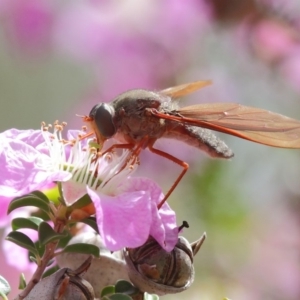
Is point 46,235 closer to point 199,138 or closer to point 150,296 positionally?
point 150,296

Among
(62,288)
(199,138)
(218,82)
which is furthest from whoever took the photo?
(218,82)

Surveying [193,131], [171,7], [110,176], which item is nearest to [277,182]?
[171,7]

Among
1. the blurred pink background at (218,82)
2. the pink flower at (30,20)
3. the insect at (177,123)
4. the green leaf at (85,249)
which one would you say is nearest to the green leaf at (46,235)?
the green leaf at (85,249)

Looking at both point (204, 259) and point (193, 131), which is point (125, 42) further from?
point (193, 131)

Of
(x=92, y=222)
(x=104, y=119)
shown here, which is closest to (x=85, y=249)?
(x=92, y=222)

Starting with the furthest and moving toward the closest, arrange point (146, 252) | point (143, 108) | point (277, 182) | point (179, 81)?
point (277, 182) → point (179, 81) → point (143, 108) → point (146, 252)

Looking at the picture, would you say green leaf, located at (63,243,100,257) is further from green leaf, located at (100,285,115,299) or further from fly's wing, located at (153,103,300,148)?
fly's wing, located at (153,103,300,148)
